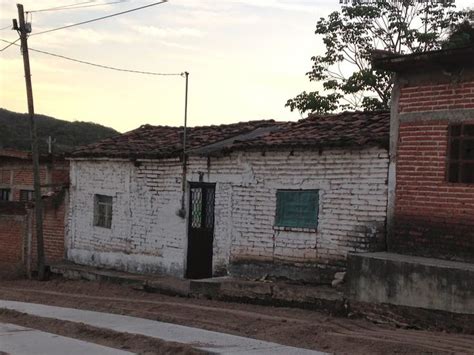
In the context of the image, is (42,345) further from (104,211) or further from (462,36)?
(104,211)

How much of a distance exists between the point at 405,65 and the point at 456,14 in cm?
1164

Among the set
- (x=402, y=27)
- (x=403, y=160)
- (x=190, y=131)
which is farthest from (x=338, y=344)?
(x=402, y=27)

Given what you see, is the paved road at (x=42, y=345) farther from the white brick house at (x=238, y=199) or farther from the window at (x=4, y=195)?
the window at (x=4, y=195)

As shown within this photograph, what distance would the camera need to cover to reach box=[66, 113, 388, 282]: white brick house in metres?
10.7

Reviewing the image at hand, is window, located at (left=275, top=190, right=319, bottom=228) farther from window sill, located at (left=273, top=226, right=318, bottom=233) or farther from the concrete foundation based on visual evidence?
the concrete foundation

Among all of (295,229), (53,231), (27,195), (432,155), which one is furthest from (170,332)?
(27,195)

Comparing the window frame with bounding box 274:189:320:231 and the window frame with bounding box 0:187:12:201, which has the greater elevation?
the window frame with bounding box 274:189:320:231

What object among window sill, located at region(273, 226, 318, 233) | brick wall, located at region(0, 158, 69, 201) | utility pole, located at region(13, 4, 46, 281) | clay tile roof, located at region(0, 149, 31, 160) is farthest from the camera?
clay tile roof, located at region(0, 149, 31, 160)

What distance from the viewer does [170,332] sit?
8.19 m

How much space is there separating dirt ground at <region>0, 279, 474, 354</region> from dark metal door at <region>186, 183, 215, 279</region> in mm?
1350

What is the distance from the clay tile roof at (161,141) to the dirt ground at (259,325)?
335cm

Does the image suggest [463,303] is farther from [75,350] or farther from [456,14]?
[456,14]

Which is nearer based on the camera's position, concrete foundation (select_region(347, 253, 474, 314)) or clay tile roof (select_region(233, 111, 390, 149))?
concrete foundation (select_region(347, 253, 474, 314))

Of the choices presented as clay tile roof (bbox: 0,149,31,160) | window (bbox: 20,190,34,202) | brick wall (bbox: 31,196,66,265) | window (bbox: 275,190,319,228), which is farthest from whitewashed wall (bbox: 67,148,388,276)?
clay tile roof (bbox: 0,149,31,160)
